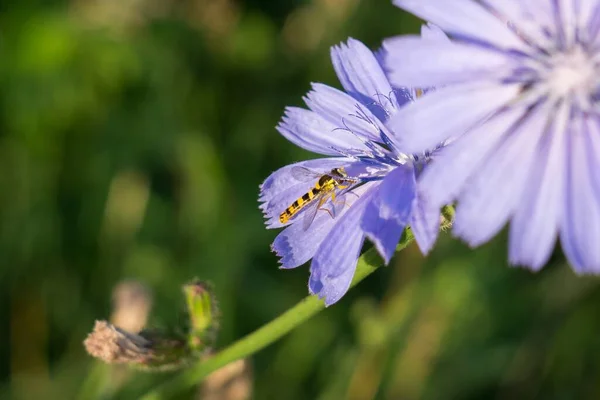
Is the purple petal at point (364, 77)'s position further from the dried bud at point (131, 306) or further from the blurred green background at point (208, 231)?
the blurred green background at point (208, 231)

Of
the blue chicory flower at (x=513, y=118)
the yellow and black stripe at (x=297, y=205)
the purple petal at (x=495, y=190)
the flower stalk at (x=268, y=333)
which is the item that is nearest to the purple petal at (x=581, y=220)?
the blue chicory flower at (x=513, y=118)

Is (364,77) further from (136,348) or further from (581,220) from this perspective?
(136,348)

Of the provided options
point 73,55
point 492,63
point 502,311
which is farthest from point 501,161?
point 73,55

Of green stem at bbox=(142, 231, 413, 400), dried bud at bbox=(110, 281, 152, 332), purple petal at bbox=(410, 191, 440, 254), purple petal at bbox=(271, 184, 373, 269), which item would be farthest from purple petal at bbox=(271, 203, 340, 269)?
dried bud at bbox=(110, 281, 152, 332)

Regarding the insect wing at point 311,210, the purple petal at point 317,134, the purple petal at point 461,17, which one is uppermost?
the purple petal at point 461,17

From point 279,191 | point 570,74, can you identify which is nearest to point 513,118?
point 570,74

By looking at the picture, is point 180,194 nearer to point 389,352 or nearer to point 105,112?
point 105,112
